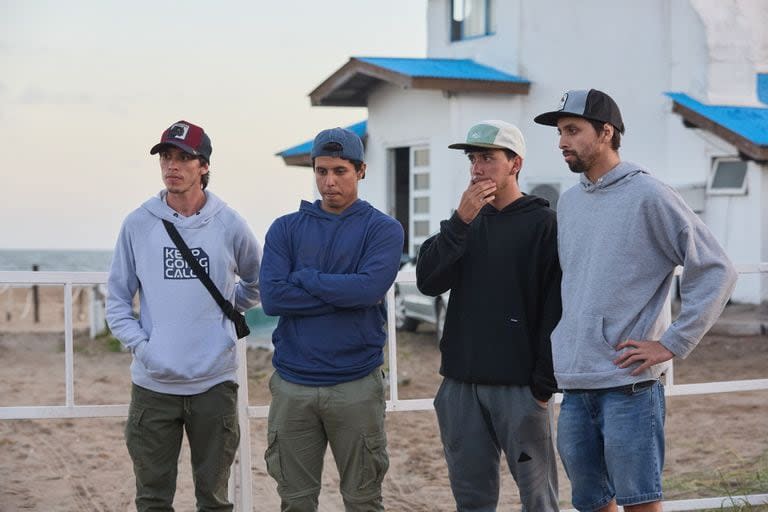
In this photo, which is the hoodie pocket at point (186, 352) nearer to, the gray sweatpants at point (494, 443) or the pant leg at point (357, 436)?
the pant leg at point (357, 436)

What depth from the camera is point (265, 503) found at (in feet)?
21.4

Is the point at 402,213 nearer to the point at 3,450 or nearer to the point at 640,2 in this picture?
the point at 640,2

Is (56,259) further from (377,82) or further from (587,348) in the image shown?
(587,348)

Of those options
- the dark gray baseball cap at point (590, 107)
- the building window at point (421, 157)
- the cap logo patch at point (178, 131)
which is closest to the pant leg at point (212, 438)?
the cap logo patch at point (178, 131)

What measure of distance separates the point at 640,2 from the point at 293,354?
12.2m

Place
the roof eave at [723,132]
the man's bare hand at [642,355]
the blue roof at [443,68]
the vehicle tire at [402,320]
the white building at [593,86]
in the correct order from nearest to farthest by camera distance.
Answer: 1. the man's bare hand at [642,355]
2. the roof eave at [723,132]
3. the blue roof at [443,68]
4. the white building at [593,86]
5. the vehicle tire at [402,320]

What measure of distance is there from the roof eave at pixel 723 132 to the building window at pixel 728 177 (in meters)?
0.39

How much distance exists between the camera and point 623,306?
11.3ft

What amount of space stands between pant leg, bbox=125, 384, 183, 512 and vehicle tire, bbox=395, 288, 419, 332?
10.5 metres

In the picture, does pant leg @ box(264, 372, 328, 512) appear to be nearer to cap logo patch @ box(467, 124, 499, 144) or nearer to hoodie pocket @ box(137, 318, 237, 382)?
hoodie pocket @ box(137, 318, 237, 382)

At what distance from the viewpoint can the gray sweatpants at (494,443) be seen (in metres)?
3.72

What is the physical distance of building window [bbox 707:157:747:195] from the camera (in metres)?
13.5

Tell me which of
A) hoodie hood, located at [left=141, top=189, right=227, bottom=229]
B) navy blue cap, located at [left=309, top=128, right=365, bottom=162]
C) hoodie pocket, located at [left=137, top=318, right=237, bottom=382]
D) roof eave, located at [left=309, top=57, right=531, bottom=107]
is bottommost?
hoodie pocket, located at [left=137, top=318, right=237, bottom=382]

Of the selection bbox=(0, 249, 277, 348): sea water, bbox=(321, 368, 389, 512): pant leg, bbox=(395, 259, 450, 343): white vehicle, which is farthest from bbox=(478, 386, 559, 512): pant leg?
bbox=(0, 249, 277, 348): sea water
